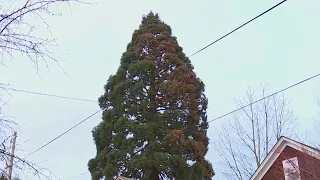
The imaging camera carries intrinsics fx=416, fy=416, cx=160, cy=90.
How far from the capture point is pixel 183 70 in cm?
2059

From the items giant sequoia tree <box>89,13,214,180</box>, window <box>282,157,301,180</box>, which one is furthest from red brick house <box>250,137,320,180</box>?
giant sequoia tree <box>89,13,214,180</box>

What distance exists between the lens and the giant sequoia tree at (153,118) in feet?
61.7

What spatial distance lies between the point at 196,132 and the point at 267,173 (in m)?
4.40

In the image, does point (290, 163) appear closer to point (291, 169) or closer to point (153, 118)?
point (291, 169)

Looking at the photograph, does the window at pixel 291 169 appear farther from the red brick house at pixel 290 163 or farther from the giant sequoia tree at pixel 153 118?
the giant sequoia tree at pixel 153 118

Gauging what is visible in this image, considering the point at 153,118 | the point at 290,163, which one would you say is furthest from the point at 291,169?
the point at 153,118

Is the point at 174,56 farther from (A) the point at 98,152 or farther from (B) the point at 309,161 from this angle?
(B) the point at 309,161

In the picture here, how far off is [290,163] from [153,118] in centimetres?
681

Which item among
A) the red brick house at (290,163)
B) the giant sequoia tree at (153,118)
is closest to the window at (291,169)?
the red brick house at (290,163)

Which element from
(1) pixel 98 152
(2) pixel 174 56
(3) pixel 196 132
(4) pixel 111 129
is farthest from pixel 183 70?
(1) pixel 98 152

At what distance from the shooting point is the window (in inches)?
584

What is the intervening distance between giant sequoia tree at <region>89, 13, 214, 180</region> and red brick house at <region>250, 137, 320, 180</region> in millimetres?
3496

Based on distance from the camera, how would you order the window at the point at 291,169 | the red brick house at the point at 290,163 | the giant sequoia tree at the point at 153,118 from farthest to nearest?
the giant sequoia tree at the point at 153,118 < the window at the point at 291,169 < the red brick house at the point at 290,163

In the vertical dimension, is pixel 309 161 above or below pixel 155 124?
below
